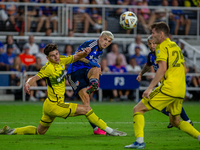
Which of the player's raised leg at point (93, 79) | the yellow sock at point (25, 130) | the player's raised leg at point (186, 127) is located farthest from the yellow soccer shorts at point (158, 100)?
the yellow sock at point (25, 130)

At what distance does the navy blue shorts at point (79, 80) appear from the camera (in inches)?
293

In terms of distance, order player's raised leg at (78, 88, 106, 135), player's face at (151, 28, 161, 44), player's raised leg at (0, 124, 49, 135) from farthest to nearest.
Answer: player's raised leg at (78, 88, 106, 135)
player's raised leg at (0, 124, 49, 135)
player's face at (151, 28, 161, 44)

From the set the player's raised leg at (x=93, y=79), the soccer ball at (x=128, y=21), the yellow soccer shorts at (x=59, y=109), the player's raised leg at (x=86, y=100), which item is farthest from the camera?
the soccer ball at (x=128, y=21)

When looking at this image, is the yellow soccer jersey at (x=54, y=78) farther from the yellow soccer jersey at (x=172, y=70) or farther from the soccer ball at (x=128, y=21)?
the soccer ball at (x=128, y=21)

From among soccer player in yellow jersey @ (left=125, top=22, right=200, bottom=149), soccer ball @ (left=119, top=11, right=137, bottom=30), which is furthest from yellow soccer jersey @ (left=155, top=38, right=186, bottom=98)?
soccer ball @ (left=119, top=11, right=137, bottom=30)

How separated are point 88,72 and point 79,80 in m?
0.28

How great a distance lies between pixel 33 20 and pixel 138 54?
17.2ft

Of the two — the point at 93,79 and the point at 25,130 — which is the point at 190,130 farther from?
the point at 25,130

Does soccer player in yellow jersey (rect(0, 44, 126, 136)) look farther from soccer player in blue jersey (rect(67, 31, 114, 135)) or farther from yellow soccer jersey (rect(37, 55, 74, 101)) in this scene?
soccer player in blue jersey (rect(67, 31, 114, 135))

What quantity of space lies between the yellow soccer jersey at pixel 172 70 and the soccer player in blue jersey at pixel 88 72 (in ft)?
7.52

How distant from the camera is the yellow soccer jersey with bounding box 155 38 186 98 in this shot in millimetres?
5133

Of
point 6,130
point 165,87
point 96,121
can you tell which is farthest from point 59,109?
point 165,87

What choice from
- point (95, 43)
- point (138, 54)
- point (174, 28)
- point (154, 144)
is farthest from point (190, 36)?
point (154, 144)

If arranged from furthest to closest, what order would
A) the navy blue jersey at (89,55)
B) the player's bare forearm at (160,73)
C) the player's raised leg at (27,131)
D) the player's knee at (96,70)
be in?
1. the navy blue jersey at (89,55)
2. the player's knee at (96,70)
3. the player's raised leg at (27,131)
4. the player's bare forearm at (160,73)
